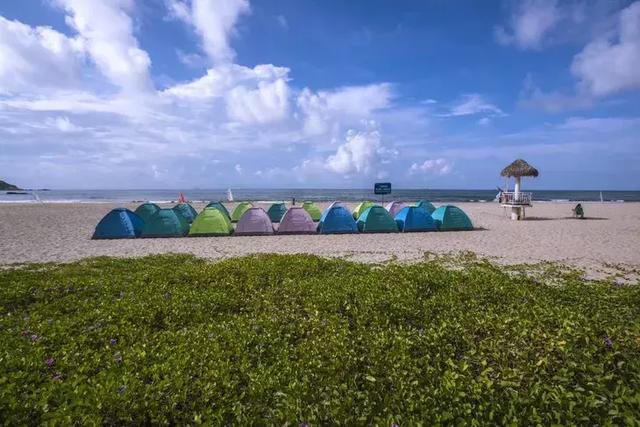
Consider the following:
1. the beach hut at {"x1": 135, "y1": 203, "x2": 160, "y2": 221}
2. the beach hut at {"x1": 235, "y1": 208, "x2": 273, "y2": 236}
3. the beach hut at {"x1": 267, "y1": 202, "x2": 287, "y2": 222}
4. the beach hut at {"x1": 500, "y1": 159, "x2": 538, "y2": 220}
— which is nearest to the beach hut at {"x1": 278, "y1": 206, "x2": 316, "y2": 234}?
the beach hut at {"x1": 235, "y1": 208, "x2": 273, "y2": 236}

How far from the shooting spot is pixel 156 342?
541 cm

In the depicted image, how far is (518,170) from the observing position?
2981cm

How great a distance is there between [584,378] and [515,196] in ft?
95.4

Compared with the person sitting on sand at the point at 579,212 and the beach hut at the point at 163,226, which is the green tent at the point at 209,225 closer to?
the beach hut at the point at 163,226

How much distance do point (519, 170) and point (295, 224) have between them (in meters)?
19.8

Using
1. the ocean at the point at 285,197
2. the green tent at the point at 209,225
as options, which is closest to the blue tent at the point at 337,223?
the green tent at the point at 209,225

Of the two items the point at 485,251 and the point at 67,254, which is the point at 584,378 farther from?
the point at 67,254

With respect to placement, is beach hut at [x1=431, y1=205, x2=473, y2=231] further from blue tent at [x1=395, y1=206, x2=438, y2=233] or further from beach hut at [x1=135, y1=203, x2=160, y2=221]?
beach hut at [x1=135, y1=203, x2=160, y2=221]

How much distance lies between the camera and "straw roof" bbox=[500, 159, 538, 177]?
2933cm

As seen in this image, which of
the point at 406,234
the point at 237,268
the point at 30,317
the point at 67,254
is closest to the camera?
the point at 30,317

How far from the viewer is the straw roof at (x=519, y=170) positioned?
29328 mm

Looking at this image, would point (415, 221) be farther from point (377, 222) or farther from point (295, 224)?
point (295, 224)

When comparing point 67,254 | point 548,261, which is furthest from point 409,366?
point 67,254

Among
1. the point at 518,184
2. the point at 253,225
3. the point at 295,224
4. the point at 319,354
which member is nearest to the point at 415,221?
the point at 295,224
